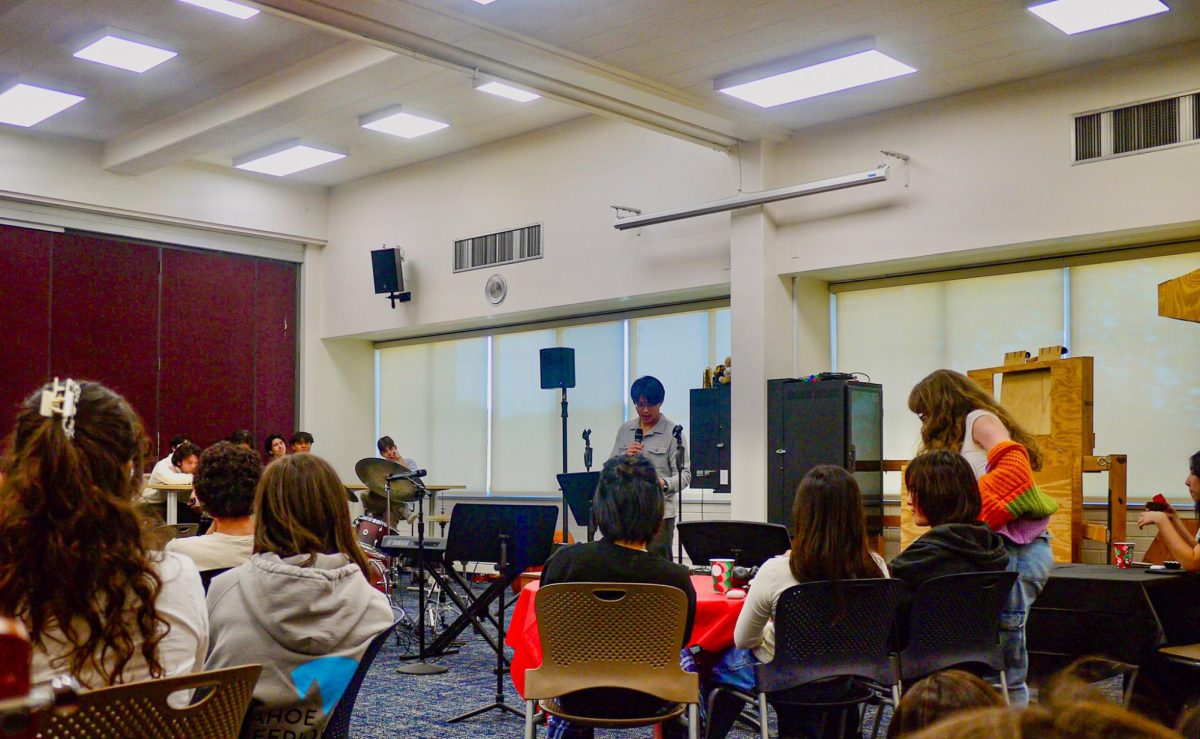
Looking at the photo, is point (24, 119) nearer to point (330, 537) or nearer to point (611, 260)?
point (611, 260)

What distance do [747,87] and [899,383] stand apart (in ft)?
8.14

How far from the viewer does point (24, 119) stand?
8.97m

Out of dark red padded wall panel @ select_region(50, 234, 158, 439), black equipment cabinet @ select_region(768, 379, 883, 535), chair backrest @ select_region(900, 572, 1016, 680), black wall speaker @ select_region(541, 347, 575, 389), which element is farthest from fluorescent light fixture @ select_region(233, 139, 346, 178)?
chair backrest @ select_region(900, 572, 1016, 680)

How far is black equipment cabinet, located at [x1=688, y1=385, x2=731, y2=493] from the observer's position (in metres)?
7.99

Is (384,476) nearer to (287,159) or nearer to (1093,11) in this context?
(287,159)

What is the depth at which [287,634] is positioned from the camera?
241 cm

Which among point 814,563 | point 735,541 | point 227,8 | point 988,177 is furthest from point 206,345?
point 814,563

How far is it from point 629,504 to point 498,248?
6.99 meters

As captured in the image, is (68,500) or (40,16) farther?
(40,16)

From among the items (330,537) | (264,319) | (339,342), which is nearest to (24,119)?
(264,319)

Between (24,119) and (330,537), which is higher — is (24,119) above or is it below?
above

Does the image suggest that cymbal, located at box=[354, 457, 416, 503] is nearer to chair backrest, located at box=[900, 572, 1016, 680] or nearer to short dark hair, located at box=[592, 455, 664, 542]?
short dark hair, located at box=[592, 455, 664, 542]

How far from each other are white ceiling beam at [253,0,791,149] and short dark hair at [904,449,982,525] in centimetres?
372

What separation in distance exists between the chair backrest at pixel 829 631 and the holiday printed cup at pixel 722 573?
2.18ft
